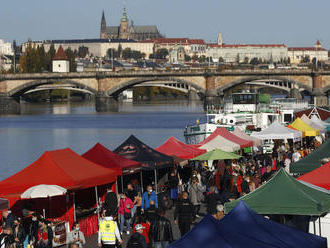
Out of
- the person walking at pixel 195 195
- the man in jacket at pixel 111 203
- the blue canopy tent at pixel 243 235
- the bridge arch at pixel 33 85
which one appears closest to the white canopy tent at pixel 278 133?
the person walking at pixel 195 195

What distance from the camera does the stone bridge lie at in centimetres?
9531

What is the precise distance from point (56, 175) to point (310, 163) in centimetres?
576

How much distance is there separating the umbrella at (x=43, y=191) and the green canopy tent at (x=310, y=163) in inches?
214

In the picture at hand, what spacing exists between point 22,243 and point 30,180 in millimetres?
2188

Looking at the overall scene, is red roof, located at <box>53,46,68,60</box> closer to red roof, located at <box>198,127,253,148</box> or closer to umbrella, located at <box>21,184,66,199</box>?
red roof, located at <box>198,127,253,148</box>

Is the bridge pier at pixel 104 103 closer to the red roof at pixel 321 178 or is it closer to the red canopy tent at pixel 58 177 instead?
the red canopy tent at pixel 58 177

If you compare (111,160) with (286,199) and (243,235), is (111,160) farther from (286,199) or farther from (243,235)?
(243,235)

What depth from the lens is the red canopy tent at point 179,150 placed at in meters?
24.4

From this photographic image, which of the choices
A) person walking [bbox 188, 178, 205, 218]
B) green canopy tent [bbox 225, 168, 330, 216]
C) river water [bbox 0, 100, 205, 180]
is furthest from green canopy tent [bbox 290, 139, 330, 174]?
river water [bbox 0, 100, 205, 180]

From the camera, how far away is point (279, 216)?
13.5 metres

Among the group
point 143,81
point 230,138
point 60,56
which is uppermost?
point 60,56

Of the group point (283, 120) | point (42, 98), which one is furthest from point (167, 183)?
point (42, 98)

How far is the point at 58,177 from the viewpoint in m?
16.6

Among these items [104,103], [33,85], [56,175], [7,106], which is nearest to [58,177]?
[56,175]
